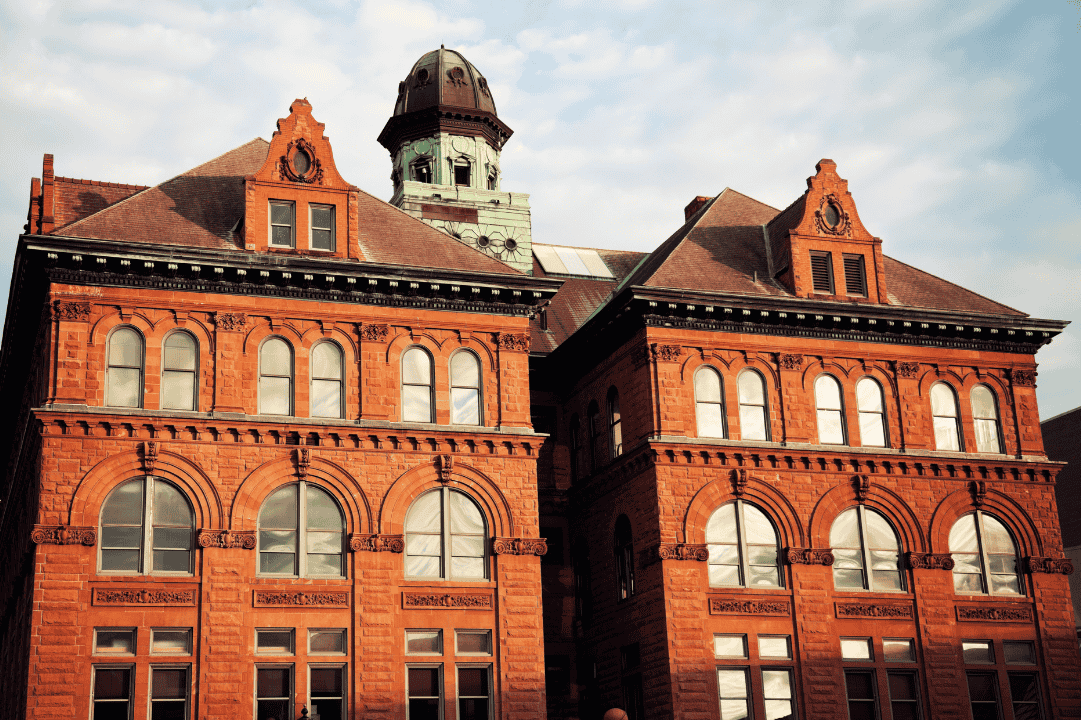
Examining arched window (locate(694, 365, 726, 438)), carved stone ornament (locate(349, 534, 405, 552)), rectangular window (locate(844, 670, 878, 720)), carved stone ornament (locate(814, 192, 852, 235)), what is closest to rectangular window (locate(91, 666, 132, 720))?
carved stone ornament (locate(349, 534, 405, 552))

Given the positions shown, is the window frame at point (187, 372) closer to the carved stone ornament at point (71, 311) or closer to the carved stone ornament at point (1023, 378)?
the carved stone ornament at point (71, 311)

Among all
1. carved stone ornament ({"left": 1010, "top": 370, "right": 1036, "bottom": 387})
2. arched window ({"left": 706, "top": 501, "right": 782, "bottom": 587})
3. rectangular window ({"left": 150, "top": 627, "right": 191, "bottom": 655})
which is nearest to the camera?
rectangular window ({"left": 150, "top": 627, "right": 191, "bottom": 655})

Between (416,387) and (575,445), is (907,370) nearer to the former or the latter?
(575,445)

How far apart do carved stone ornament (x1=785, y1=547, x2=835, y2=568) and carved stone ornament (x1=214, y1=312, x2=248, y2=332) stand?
16.2 metres

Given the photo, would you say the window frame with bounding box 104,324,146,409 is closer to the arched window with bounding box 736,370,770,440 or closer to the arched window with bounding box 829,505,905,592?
the arched window with bounding box 736,370,770,440

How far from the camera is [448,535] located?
34.0 m

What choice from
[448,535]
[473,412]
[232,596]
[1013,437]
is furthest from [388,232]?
[1013,437]

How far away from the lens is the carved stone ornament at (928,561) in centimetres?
3725

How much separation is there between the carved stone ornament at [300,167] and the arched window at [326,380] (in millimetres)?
4689

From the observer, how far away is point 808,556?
3634cm

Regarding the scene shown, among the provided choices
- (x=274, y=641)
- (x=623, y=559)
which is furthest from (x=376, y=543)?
(x=623, y=559)

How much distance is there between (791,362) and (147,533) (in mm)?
18686

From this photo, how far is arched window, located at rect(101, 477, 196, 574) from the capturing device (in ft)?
102

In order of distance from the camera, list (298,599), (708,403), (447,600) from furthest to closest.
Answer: (708,403), (447,600), (298,599)
